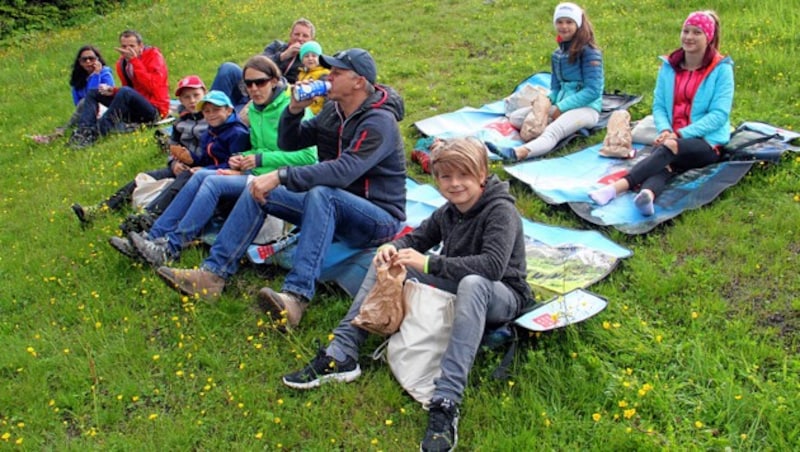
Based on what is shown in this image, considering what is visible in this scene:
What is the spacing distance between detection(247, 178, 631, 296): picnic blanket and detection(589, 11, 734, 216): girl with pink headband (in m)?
0.66

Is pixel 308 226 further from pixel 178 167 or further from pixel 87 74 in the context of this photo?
pixel 87 74

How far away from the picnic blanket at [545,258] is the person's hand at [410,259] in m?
1.04

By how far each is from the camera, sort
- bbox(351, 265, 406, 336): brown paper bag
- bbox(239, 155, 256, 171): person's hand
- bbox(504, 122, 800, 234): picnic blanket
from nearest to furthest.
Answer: bbox(351, 265, 406, 336): brown paper bag < bbox(239, 155, 256, 171): person's hand < bbox(504, 122, 800, 234): picnic blanket

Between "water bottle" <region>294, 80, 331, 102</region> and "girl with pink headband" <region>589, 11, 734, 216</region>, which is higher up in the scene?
"water bottle" <region>294, 80, 331, 102</region>

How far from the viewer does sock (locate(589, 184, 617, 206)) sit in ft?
19.6

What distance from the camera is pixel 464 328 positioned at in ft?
12.2

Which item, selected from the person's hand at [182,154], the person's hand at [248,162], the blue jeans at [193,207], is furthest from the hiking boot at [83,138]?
the person's hand at [248,162]

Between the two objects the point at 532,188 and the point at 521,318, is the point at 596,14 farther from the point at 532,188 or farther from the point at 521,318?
the point at 521,318

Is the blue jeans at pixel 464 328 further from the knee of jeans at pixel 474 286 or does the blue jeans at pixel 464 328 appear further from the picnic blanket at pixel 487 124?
the picnic blanket at pixel 487 124

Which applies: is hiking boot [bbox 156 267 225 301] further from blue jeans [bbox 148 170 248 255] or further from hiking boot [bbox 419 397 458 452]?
hiking boot [bbox 419 397 458 452]

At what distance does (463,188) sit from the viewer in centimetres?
398

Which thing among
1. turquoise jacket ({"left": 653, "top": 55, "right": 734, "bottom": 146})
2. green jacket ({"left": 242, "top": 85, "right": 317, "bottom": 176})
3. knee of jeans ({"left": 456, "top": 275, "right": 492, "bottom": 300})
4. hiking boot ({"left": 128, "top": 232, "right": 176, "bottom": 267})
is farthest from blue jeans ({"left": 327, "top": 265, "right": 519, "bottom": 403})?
turquoise jacket ({"left": 653, "top": 55, "right": 734, "bottom": 146})

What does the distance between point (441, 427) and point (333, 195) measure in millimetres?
1862

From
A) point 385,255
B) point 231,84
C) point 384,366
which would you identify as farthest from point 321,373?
point 231,84
